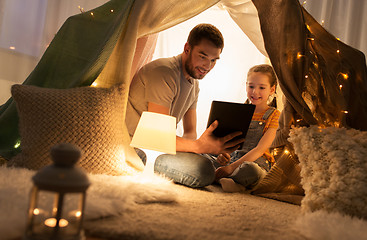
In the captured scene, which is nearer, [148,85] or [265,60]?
[148,85]

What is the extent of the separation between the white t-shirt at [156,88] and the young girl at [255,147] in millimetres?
450

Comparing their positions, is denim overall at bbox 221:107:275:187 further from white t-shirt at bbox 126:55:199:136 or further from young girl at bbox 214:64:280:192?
white t-shirt at bbox 126:55:199:136

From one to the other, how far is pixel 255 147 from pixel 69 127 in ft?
3.94

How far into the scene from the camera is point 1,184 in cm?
109

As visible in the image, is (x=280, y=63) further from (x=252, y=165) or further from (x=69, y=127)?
(x=69, y=127)

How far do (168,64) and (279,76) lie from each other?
0.60 m

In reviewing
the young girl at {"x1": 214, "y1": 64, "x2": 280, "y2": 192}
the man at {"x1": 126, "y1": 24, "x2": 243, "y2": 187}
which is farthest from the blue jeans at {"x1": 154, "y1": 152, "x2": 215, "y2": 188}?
the young girl at {"x1": 214, "y1": 64, "x2": 280, "y2": 192}

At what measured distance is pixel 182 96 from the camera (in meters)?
2.07

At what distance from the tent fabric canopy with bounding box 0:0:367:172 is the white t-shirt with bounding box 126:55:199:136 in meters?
0.17

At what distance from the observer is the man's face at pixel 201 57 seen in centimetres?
201

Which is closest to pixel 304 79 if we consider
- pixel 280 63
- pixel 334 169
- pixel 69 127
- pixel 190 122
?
pixel 280 63


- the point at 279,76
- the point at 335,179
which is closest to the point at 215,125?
the point at 279,76

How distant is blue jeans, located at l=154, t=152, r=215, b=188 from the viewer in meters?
1.76

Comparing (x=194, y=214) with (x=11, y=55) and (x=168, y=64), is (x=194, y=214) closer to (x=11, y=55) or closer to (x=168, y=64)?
(x=168, y=64)
